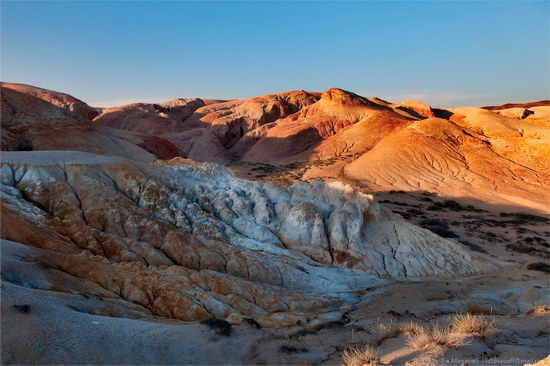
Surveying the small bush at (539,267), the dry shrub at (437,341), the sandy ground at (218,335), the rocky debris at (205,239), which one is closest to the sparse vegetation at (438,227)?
the small bush at (539,267)

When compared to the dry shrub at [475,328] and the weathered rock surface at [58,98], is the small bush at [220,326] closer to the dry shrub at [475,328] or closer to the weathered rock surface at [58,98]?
the dry shrub at [475,328]

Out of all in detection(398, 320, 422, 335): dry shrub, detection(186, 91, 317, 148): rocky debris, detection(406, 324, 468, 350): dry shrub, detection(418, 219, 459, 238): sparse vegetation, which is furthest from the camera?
detection(186, 91, 317, 148): rocky debris

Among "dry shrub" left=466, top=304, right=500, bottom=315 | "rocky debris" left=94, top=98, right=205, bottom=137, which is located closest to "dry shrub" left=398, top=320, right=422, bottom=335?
"dry shrub" left=466, top=304, right=500, bottom=315

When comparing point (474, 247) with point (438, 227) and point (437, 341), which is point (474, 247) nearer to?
point (438, 227)

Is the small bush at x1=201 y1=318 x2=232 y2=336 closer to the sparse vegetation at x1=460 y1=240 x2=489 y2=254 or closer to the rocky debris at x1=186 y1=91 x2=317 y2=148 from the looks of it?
the sparse vegetation at x1=460 y1=240 x2=489 y2=254

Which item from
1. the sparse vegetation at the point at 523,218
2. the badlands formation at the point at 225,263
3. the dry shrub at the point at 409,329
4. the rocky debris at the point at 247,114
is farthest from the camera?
the rocky debris at the point at 247,114
